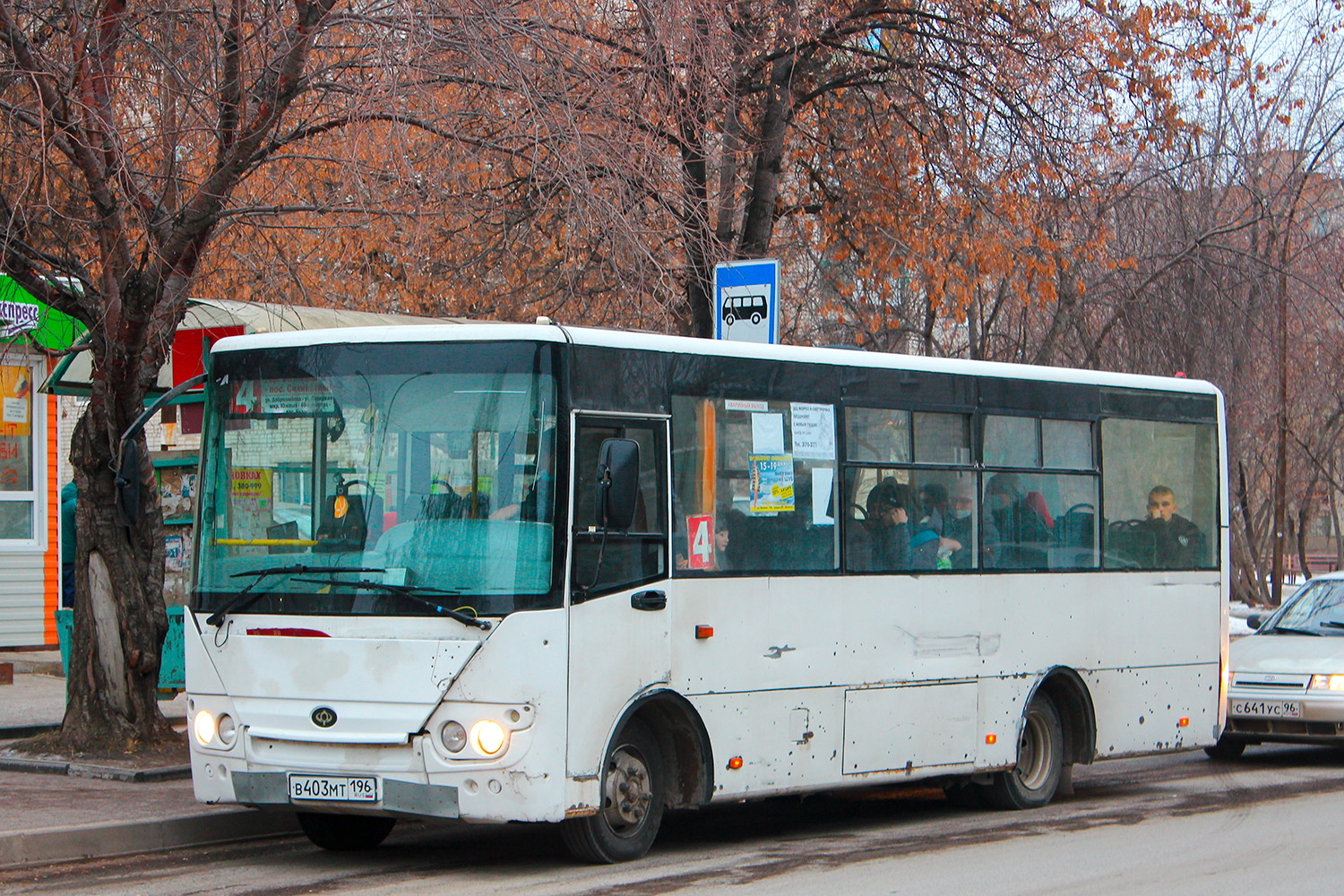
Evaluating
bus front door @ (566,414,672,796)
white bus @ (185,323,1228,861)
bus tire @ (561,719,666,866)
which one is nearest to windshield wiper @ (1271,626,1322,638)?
white bus @ (185,323,1228,861)

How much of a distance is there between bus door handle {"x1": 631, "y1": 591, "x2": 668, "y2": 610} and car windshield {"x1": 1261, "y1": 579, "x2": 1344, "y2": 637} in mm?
8442

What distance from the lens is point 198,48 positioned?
11656 mm

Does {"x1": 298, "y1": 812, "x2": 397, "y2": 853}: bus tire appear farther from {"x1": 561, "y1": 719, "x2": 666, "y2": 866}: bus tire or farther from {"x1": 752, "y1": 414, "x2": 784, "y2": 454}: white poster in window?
{"x1": 752, "y1": 414, "x2": 784, "y2": 454}: white poster in window

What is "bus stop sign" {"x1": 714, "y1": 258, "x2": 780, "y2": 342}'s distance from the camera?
1191 cm

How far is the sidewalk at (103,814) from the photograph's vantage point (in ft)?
27.2

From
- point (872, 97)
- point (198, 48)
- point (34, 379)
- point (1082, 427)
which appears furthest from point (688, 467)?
point (34, 379)

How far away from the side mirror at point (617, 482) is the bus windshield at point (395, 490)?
26cm

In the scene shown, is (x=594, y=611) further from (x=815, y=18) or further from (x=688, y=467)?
(x=815, y=18)

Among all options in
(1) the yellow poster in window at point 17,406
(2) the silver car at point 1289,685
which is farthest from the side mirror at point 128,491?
(1) the yellow poster in window at point 17,406

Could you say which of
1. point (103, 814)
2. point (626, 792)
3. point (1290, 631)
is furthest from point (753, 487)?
point (1290, 631)

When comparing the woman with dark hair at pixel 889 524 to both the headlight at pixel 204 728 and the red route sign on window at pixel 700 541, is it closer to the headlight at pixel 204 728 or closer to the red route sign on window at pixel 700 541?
the red route sign on window at pixel 700 541

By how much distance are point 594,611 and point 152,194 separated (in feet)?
17.5

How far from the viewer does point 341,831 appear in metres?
8.81

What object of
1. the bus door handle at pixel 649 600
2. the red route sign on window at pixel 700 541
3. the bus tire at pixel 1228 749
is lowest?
the bus tire at pixel 1228 749
